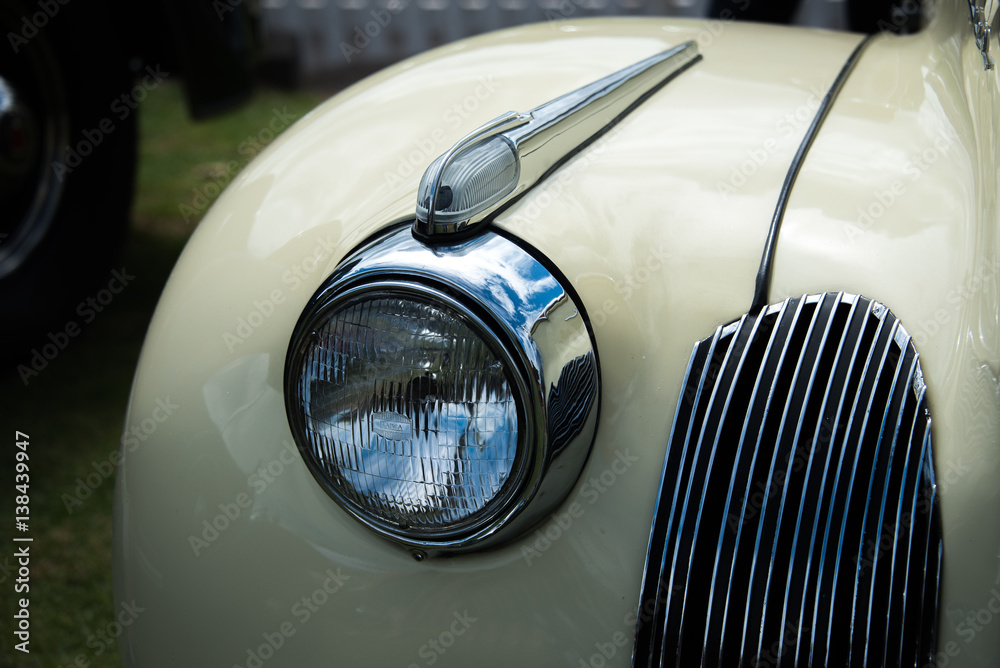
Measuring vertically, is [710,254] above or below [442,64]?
below

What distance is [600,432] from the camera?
38.0 inches

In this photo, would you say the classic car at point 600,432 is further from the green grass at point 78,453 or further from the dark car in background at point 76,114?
the dark car in background at point 76,114

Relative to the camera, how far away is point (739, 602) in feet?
3.11

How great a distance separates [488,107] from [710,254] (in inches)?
19.8

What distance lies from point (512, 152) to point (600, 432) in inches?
13.7

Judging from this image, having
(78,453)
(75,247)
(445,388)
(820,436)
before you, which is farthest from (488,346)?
(75,247)

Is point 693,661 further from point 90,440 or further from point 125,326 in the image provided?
point 125,326

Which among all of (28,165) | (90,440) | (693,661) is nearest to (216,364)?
(693,661)

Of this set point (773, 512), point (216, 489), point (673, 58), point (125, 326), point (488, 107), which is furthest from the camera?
point (125, 326)

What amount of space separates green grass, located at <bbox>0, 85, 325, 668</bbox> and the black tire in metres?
0.19

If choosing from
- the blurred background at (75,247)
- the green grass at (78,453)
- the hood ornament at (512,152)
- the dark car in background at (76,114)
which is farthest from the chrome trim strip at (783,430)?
the dark car in background at (76,114)

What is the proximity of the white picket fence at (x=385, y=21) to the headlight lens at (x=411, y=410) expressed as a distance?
6.54 metres

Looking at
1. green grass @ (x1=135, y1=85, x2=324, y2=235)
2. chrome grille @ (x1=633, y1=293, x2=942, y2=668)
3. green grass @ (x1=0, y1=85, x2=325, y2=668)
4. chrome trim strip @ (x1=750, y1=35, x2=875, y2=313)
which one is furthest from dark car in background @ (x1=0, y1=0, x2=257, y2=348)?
chrome grille @ (x1=633, y1=293, x2=942, y2=668)

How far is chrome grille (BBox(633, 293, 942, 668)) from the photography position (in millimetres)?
937
